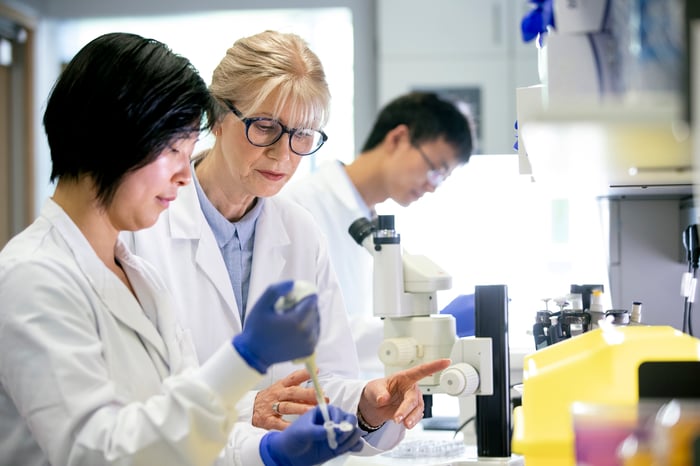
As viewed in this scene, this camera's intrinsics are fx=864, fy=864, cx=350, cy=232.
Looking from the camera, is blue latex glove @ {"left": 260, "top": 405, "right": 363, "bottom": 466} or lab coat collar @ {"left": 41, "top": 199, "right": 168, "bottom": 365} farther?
blue latex glove @ {"left": 260, "top": 405, "right": 363, "bottom": 466}

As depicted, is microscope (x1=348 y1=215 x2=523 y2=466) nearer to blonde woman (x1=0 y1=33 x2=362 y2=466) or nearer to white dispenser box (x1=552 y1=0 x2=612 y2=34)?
blonde woman (x1=0 y1=33 x2=362 y2=466)

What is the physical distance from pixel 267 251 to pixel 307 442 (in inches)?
27.3

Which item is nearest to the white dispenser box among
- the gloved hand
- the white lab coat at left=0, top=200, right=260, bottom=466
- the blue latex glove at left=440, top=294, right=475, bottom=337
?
the gloved hand

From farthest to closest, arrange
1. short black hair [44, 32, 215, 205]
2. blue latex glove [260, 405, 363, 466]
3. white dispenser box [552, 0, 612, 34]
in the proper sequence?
1. blue latex glove [260, 405, 363, 466]
2. short black hair [44, 32, 215, 205]
3. white dispenser box [552, 0, 612, 34]

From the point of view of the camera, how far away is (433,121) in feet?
9.52

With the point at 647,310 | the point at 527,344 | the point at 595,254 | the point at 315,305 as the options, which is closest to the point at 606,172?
the point at 315,305

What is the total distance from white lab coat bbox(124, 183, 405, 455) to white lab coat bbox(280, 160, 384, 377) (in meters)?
0.73

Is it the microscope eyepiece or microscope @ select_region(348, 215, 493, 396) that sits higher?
the microscope eyepiece

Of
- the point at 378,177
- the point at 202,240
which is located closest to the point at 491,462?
the point at 202,240

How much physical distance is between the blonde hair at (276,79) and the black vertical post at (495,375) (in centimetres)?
57

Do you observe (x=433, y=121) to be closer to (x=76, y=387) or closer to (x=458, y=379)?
(x=458, y=379)

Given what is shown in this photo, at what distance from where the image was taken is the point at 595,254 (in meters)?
3.51

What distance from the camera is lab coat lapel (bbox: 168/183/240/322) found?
78.5 inches

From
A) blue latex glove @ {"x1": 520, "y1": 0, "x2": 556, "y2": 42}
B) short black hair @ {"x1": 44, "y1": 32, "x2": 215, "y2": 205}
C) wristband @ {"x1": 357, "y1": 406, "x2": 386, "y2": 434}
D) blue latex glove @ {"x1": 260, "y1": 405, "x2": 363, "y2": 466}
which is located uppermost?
blue latex glove @ {"x1": 520, "y1": 0, "x2": 556, "y2": 42}
